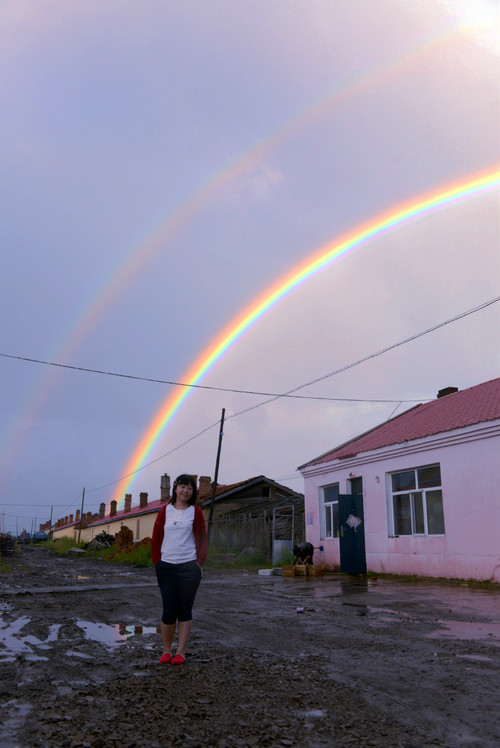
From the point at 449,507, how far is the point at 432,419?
332 centimetres

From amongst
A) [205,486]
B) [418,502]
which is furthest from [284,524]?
[205,486]

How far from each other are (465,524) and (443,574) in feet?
4.55

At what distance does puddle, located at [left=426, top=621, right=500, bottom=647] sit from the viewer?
5.64 meters

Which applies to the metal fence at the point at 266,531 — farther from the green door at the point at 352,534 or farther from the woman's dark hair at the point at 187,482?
the woman's dark hair at the point at 187,482

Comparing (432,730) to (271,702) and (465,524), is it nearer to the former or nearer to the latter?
(271,702)

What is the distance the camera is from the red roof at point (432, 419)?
13250 millimetres

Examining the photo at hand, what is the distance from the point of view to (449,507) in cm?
1291

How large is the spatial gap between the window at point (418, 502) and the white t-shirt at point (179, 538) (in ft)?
33.3

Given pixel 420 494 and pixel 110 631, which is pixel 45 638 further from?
pixel 420 494

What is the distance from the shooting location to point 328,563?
59.3ft

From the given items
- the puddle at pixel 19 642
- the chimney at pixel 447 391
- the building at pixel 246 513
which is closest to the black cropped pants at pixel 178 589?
the puddle at pixel 19 642

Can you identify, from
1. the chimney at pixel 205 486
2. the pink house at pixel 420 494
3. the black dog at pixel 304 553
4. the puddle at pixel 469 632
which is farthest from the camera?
the chimney at pixel 205 486

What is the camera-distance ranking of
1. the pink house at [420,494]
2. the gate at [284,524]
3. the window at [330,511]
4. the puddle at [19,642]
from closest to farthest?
the puddle at [19,642]
the pink house at [420,494]
the window at [330,511]
the gate at [284,524]

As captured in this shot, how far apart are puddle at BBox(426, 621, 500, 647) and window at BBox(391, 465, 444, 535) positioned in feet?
23.2
